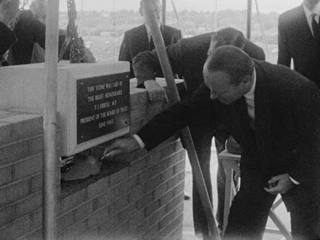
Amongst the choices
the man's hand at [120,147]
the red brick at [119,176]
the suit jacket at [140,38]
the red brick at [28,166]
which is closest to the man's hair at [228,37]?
the man's hand at [120,147]

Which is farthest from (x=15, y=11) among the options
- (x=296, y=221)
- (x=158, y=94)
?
(x=296, y=221)

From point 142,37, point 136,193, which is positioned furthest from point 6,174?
point 142,37

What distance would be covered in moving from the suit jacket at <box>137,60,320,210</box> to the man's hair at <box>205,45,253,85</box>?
20cm

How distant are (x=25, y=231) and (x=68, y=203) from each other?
0.33 m

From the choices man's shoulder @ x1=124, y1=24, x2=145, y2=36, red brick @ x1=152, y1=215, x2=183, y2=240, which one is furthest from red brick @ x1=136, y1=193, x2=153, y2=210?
man's shoulder @ x1=124, y1=24, x2=145, y2=36

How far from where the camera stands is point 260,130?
108 inches

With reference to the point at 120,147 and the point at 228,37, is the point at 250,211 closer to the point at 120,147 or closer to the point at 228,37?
the point at 120,147

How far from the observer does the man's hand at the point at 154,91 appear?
3105 millimetres

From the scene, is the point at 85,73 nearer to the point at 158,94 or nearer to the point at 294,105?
the point at 158,94

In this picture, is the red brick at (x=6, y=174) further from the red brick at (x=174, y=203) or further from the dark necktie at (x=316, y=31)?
the dark necktie at (x=316, y=31)

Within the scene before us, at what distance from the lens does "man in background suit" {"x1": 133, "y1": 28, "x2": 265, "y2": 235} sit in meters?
3.14

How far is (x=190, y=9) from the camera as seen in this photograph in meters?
6.61

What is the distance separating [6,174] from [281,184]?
4.61ft

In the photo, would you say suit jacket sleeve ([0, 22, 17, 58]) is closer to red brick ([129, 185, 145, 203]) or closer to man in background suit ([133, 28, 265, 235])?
man in background suit ([133, 28, 265, 235])
